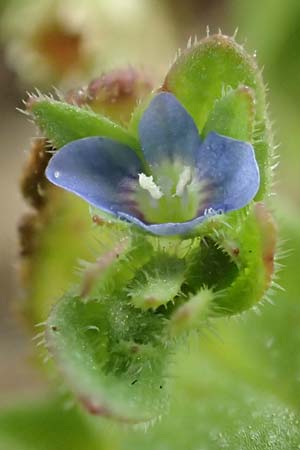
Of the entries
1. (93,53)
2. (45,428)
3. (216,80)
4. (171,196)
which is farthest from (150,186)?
(93,53)

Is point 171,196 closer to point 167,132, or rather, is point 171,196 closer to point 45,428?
point 167,132

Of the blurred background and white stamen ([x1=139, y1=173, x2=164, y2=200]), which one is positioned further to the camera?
the blurred background

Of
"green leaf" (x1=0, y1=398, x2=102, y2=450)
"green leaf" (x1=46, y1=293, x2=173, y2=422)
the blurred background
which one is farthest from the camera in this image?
the blurred background

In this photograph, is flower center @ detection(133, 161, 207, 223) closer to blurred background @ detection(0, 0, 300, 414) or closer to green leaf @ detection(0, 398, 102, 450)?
green leaf @ detection(0, 398, 102, 450)

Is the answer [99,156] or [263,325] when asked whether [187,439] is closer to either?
[263,325]

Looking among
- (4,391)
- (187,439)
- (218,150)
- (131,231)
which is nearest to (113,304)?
(131,231)

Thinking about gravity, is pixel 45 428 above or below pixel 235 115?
below

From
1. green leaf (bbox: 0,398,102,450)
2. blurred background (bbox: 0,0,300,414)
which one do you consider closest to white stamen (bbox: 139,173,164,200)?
green leaf (bbox: 0,398,102,450)

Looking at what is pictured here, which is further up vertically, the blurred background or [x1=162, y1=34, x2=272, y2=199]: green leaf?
[x1=162, y1=34, x2=272, y2=199]: green leaf
